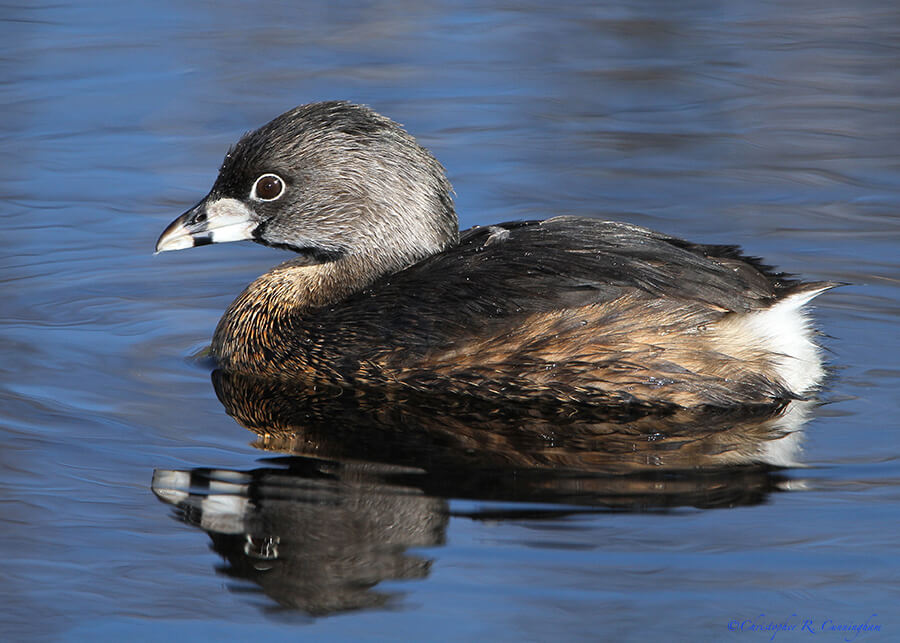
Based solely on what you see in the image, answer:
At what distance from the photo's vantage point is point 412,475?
538cm

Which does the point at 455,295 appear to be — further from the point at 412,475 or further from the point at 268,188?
the point at 268,188

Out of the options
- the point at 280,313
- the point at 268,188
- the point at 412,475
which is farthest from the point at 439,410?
the point at 268,188

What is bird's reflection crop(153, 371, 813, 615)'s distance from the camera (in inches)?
189

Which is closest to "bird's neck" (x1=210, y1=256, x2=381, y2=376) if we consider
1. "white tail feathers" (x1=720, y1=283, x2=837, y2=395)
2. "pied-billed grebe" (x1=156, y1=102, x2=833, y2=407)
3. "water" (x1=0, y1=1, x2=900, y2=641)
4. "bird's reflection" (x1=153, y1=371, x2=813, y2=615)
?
"pied-billed grebe" (x1=156, y1=102, x2=833, y2=407)

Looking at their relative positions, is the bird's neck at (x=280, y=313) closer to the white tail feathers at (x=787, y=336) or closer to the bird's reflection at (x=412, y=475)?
the bird's reflection at (x=412, y=475)

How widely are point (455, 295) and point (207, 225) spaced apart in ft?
4.25

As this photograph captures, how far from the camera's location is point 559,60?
10.8m

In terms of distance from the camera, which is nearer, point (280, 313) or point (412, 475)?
point (412, 475)

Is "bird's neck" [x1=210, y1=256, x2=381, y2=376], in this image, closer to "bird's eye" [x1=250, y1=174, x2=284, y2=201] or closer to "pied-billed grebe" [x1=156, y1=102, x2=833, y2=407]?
"pied-billed grebe" [x1=156, y1=102, x2=833, y2=407]

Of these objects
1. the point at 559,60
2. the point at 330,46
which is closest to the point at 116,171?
the point at 330,46

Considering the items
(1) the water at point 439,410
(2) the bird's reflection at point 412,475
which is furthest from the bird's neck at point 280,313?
(2) the bird's reflection at point 412,475

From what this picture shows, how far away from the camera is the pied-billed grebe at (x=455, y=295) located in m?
6.01

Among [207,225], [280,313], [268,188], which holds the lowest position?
[280,313]

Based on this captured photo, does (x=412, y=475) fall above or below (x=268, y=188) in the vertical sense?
below
